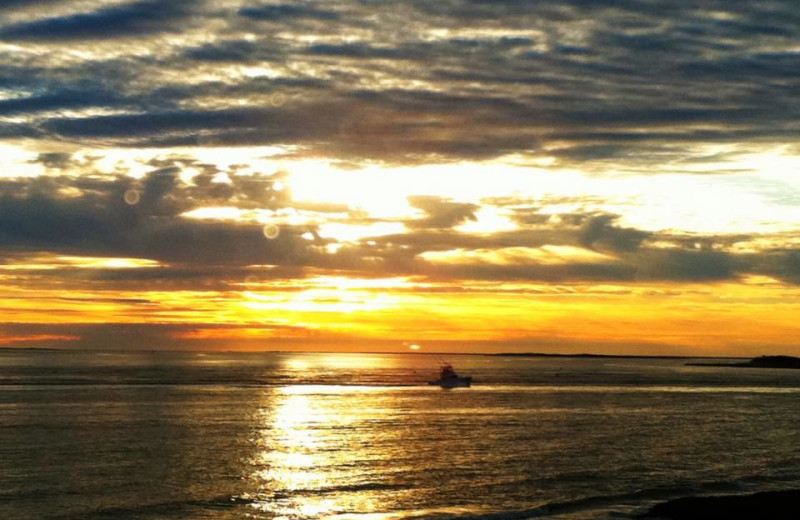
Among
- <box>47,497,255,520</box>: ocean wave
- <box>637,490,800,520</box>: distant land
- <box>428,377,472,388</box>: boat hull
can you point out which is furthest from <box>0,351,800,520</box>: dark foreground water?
<box>428,377,472,388</box>: boat hull

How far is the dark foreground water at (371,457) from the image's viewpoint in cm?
4541

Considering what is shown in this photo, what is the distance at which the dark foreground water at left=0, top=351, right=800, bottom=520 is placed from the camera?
45406 mm

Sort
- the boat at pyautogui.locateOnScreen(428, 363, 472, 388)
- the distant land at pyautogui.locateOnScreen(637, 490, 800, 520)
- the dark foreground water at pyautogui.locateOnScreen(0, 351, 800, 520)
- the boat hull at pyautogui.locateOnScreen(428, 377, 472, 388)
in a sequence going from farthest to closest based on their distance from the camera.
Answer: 1. the boat at pyautogui.locateOnScreen(428, 363, 472, 388)
2. the boat hull at pyautogui.locateOnScreen(428, 377, 472, 388)
3. the dark foreground water at pyautogui.locateOnScreen(0, 351, 800, 520)
4. the distant land at pyautogui.locateOnScreen(637, 490, 800, 520)

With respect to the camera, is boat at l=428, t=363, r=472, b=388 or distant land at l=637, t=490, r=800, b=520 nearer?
distant land at l=637, t=490, r=800, b=520

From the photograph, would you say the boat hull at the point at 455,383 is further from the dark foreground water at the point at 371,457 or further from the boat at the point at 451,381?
the dark foreground water at the point at 371,457

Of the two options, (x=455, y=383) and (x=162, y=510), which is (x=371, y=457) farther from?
(x=455, y=383)

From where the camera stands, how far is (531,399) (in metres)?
132

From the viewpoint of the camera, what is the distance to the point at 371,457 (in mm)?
61906

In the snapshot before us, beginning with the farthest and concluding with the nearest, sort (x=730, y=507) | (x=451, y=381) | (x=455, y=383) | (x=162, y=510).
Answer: (x=451, y=381) < (x=455, y=383) < (x=162, y=510) < (x=730, y=507)

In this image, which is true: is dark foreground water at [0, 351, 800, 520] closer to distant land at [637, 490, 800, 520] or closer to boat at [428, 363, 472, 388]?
distant land at [637, 490, 800, 520]

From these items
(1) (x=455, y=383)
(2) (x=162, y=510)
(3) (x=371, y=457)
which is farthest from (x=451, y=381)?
(2) (x=162, y=510)

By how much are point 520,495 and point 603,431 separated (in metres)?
36.3

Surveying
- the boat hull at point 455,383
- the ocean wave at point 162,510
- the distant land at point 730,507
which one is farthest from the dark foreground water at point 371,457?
Answer: the boat hull at point 455,383

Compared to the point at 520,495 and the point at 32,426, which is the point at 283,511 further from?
the point at 32,426
